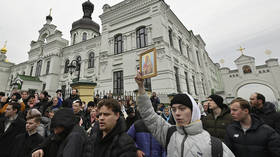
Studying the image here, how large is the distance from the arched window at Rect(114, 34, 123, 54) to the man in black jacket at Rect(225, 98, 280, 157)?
1399 cm

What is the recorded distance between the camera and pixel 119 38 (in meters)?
15.8

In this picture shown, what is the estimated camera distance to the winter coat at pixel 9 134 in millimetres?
2887

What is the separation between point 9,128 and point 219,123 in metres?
4.75

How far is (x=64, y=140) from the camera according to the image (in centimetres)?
192

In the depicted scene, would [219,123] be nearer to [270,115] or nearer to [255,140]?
[255,140]

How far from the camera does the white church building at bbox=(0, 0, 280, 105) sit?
12828 mm

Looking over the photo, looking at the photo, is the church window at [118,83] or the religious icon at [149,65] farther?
the church window at [118,83]

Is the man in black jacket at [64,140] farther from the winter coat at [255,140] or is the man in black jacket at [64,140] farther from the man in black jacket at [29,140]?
the winter coat at [255,140]

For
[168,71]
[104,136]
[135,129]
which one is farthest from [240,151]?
[168,71]

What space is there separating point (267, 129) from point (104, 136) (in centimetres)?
251

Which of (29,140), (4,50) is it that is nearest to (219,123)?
(29,140)

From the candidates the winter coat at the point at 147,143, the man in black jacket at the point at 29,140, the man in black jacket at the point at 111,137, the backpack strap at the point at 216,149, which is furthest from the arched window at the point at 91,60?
the backpack strap at the point at 216,149

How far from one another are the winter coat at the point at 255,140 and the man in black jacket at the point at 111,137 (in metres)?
1.81

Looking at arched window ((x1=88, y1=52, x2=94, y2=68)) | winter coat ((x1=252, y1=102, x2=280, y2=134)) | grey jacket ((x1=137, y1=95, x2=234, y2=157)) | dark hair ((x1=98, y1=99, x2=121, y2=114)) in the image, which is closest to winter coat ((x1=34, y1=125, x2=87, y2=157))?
dark hair ((x1=98, y1=99, x2=121, y2=114))
